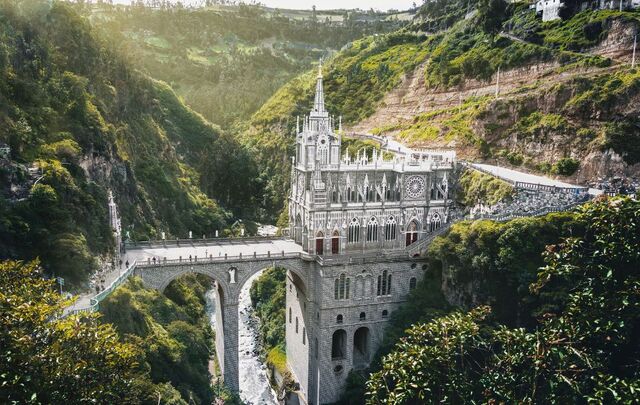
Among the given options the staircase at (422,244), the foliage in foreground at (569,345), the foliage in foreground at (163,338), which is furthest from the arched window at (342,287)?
the foliage in foreground at (569,345)

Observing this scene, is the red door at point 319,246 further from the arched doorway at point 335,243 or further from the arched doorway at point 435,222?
the arched doorway at point 435,222

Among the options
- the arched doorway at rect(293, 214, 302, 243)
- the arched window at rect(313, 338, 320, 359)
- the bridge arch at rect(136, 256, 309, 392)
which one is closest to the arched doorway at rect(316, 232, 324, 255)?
the bridge arch at rect(136, 256, 309, 392)

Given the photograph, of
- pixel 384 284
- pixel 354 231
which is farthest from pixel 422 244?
pixel 354 231

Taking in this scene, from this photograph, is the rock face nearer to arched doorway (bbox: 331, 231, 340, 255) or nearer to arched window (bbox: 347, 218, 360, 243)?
Result: arched window (bbox: 347, 218, 360, 243)

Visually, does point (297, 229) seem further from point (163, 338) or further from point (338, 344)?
point (163, 338)

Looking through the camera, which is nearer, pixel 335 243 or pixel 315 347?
pixel 315 347

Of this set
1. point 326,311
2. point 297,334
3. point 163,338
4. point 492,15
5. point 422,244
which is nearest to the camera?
point 163,338

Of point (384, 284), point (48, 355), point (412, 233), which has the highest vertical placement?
point (48, 355)
